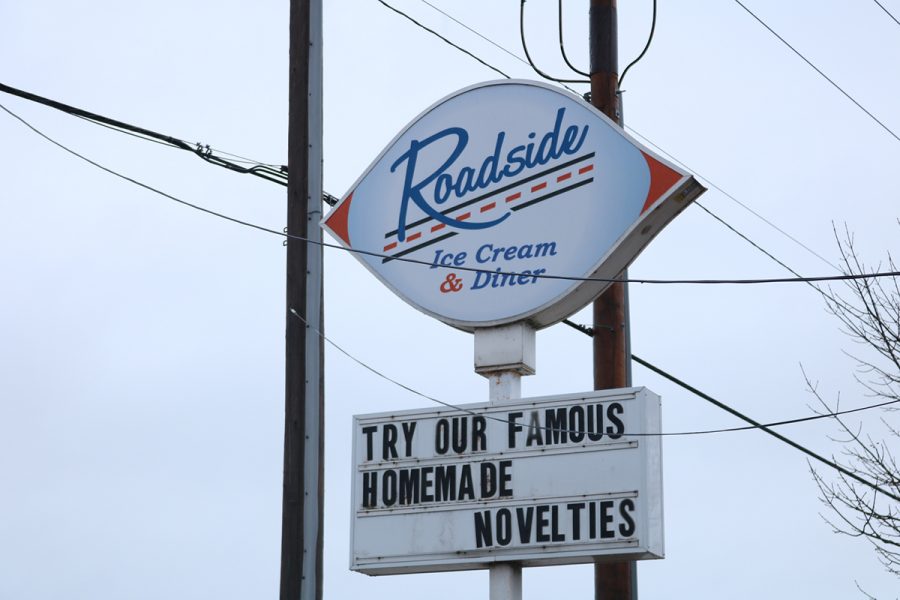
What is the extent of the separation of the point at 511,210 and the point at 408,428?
1761mm

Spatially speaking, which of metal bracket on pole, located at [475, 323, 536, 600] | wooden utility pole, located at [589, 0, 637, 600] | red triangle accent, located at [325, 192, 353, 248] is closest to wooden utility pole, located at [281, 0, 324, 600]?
red triangle accent, located at [325, 192, 353, 248]

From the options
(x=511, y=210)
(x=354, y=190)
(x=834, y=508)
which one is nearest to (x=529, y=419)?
(x=511, y=210)

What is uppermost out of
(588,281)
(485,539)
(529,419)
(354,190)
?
(354,190)

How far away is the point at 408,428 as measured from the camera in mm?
12938

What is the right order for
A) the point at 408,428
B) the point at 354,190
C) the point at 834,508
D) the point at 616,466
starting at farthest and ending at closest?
the point at 834,508, the point at 354,190, the point at 408,428, the point at 616,466

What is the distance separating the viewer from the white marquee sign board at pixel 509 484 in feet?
39.5

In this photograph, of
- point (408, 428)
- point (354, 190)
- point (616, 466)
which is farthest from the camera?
point (354, 190)

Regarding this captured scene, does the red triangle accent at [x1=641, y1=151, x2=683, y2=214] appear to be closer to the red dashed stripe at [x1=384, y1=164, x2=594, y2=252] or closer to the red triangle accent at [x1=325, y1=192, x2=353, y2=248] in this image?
the red dashed stripe at [x1=384, y1=164, x2=594, y2=252]

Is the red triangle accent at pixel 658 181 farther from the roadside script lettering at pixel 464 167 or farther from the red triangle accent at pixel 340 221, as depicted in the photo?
the red triangle accent at pixel 340 221

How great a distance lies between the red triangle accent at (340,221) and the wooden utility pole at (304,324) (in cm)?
21

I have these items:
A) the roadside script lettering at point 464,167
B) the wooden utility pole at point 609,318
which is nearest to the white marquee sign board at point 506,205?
the roadside script lettering at point 464,167

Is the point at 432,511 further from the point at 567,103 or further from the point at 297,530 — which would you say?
the point at 567,103

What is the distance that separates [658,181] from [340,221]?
265 centimetres

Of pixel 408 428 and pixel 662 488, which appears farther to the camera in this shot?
pixel 408 428
